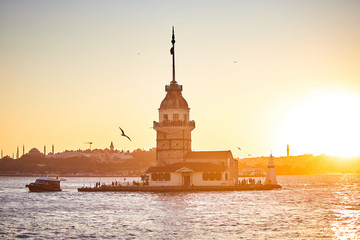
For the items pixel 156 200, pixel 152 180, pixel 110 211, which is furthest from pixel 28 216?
pixel 152 180

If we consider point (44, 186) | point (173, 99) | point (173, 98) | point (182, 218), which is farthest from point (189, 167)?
point (182, 218)

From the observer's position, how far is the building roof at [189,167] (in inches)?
4072

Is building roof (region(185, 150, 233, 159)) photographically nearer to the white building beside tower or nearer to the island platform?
the white building beside tower

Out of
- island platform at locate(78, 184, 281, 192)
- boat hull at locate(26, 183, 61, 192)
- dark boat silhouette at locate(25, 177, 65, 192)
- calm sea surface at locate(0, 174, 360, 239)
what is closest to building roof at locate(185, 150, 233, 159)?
island platform at locate(78, 184, 281, 192)

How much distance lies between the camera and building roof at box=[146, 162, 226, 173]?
339 feet

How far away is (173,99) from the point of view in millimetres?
→ 112562

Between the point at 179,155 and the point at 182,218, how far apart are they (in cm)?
4634

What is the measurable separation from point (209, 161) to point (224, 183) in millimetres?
6949

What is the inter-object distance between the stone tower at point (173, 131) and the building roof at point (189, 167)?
2.71 meters

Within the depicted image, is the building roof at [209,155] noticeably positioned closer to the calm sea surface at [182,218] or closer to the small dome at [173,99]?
the small dome at [173,99]

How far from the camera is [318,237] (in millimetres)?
50531

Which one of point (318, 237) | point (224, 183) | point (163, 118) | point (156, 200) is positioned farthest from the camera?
point (163, 118)

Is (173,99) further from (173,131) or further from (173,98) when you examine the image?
→ (173,131)

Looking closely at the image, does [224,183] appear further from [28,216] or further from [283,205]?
[28,216]
